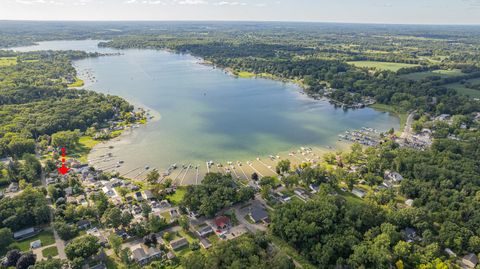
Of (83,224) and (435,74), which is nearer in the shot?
(83,224)

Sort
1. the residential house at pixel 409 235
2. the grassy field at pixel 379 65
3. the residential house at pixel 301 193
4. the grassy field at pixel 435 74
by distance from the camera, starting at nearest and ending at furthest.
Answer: the residential house at pixel 409 235
the residential house at pixel 301 193
the grassy field at pixel 435 74
the grassy field at pixel 379 65

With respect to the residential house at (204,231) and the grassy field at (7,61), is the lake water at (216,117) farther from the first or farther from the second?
the grassy field at (7,61)

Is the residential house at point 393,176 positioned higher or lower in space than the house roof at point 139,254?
higher

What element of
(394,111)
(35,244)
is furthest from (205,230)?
(394,111)

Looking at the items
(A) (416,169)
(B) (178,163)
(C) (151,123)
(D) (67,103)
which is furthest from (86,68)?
(A) (416,169)

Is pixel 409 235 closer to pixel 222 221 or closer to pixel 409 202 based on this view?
pixel 409 202

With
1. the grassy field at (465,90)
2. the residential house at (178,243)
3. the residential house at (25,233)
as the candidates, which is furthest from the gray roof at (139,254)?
the grassy field at (465,90)

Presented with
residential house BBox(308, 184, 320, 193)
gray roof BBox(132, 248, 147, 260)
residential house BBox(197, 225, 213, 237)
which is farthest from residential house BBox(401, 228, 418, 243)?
gray roof BBox(132, 248, 147, 260)

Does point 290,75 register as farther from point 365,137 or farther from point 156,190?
point 156,190
